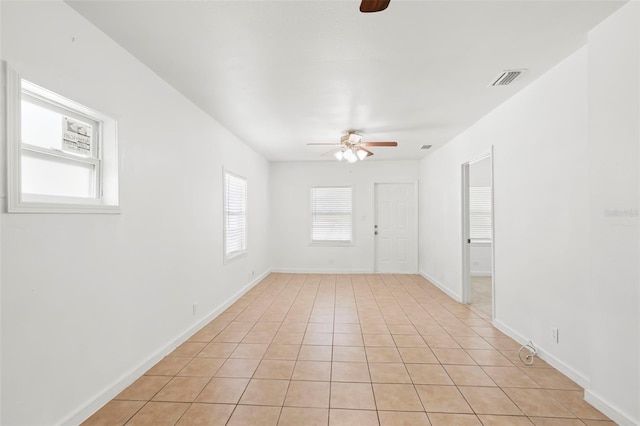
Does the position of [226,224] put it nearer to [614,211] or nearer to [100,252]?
[100,252]

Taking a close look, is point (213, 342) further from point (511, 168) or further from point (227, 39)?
point (511, 168)

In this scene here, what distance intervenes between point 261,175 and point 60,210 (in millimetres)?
4724

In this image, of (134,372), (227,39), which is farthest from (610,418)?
(227,39)

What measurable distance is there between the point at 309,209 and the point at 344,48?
489cm

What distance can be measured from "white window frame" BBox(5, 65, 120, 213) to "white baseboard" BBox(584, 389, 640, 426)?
361cm

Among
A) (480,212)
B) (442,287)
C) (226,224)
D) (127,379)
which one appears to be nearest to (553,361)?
(442,287)

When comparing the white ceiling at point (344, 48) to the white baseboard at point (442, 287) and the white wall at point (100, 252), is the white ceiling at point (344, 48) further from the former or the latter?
the white baseboard at point (442, 287)

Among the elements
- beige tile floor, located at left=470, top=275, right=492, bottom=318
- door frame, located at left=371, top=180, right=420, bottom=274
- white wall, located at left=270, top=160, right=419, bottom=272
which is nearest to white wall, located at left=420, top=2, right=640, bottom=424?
beige tile floor, located at left=470, top=275, right=492, bottom=318

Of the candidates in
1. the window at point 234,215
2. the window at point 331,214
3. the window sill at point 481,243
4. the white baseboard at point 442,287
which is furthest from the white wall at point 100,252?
the window sill at point 481,243

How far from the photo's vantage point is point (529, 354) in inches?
113

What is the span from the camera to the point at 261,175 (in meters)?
6.43

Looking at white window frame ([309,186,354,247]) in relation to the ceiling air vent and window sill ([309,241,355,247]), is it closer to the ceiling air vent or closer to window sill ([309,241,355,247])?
window sill ([309,241,355,247])

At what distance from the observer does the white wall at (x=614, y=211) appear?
1.82 m

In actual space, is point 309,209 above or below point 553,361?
above
